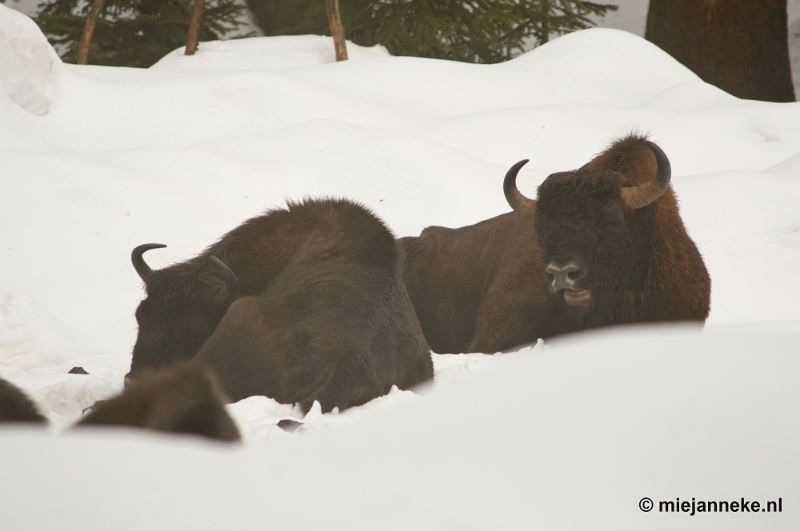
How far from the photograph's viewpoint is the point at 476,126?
12.2m

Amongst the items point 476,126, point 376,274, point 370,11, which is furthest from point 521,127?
point 370,11

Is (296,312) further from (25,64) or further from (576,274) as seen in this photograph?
(25,64)

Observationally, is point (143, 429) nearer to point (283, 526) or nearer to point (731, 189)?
point (283, 526)

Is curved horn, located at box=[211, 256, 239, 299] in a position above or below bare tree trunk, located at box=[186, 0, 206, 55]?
below

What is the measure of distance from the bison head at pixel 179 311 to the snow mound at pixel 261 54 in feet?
Result: 36.3

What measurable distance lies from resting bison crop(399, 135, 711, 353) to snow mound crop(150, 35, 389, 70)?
9778 millimetres

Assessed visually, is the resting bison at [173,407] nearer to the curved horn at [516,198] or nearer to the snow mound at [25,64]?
the curved horn at [516,198]

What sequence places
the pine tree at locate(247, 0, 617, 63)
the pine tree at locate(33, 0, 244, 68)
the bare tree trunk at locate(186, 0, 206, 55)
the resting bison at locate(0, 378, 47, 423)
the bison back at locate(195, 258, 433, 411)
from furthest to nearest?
the pine tree at locate(33, 0, 244, 68), the pine tree at locate(247, 0, 617, 63), the bare tree trunk at locate(186, 0, 206, 55), the bison back at locate(195, 258, 433, 411), the resting bison at locate(0, 378, 47, 423)

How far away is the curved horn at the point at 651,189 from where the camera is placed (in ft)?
18.6

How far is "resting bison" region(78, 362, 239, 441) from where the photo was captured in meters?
1.93

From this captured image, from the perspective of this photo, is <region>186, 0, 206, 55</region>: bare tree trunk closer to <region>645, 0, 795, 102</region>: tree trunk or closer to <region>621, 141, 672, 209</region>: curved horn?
<region>645, 0, 795, 102</region>: tree trunk

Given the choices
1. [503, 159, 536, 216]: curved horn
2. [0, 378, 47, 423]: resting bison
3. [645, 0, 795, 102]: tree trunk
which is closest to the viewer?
[0, 378, 47, 423]: resting bison

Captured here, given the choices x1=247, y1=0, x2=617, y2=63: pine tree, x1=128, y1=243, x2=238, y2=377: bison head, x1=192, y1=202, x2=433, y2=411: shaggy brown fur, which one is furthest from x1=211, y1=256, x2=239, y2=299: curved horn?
x1=247, y1=0, x2=617, y2=63: pine tree

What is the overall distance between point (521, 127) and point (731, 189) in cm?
344
